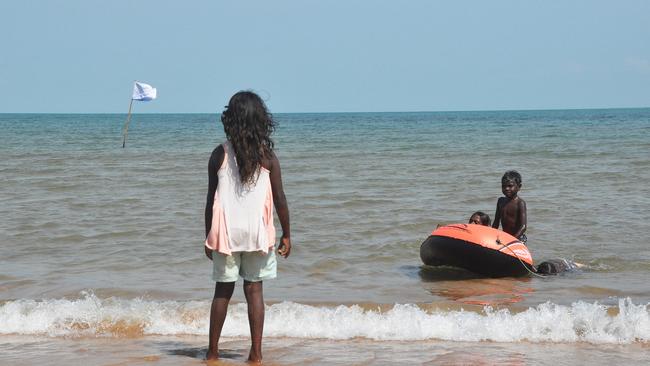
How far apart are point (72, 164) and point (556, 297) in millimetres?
18052

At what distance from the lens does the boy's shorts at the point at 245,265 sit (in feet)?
16.2

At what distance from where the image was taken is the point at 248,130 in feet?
15.9

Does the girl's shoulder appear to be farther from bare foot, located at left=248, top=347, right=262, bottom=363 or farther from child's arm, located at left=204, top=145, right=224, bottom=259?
bare foot, located at left=248, top=347, right=262, bottom=363

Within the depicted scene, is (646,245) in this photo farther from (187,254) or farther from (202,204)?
(202,204)

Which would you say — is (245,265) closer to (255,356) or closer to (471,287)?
(255,356)

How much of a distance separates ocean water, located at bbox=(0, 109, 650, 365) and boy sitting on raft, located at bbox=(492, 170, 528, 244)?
660mm

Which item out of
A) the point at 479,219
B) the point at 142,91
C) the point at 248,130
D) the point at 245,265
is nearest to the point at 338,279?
the point at 479,219

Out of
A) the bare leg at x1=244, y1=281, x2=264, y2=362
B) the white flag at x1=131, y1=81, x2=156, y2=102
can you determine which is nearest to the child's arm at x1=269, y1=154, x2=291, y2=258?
the bare leg at x1=244, y1=281, x2=264, y2=362

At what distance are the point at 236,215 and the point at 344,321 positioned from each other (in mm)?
2162

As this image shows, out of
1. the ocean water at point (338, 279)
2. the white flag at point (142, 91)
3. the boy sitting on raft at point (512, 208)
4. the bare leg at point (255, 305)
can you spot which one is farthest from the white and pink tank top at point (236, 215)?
the white flag at point (142, 91)

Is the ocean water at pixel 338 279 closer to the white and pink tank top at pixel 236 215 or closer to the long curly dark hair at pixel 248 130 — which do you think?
the white and pink tank top at pixel 236 215

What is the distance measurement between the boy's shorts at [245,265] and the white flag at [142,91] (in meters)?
24.3

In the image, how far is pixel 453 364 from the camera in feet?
17.8

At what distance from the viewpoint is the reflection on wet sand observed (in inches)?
307
